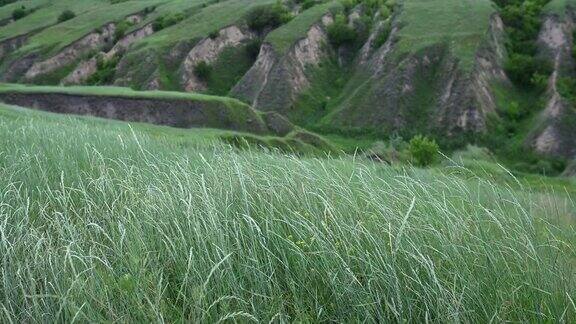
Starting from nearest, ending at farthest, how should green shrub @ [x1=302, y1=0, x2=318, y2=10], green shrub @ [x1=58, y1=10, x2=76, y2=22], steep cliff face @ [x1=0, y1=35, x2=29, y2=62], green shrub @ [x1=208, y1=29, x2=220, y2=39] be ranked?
green shrub @ [x1=208, y1=29, x2=220, y2=39], green shrub @ [x1=302, y1=0, x2=318, y2=10], steep cliff face @ [x1=0, y1=35, x2=29, y2=62], green shrub @ [x1=58, y1=10, x2=76, y2=22]

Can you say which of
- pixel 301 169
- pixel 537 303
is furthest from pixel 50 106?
pixel 537 303

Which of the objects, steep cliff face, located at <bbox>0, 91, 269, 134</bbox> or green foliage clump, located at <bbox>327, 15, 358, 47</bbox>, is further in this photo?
green foliage clump, located at <bbox>327, 15, 358, 47</bbox>

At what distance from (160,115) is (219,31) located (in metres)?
31.9

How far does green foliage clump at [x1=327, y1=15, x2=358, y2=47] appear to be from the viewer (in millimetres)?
65938

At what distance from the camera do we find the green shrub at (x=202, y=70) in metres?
66.0

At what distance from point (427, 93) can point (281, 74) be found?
45.4 feet

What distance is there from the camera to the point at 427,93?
185ft

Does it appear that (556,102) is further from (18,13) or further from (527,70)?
(18,13)

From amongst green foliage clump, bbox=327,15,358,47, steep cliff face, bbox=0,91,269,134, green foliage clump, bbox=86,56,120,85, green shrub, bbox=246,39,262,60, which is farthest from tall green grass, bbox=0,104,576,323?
green foliage clump, bbox=86,56,120,85

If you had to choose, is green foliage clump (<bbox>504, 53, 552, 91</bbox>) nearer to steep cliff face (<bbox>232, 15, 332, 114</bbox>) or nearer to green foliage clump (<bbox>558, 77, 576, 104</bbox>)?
green foliage clump (<bbox>558, 77, 576, 104</bbox>)

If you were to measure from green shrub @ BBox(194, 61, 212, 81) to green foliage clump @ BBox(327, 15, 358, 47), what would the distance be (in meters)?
13.0

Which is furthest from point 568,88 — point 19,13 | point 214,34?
point 19,13

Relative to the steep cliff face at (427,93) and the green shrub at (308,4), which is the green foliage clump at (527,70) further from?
the green shrub at (308,4)

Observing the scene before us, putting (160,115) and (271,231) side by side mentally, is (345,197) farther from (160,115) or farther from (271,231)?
(160,115)
